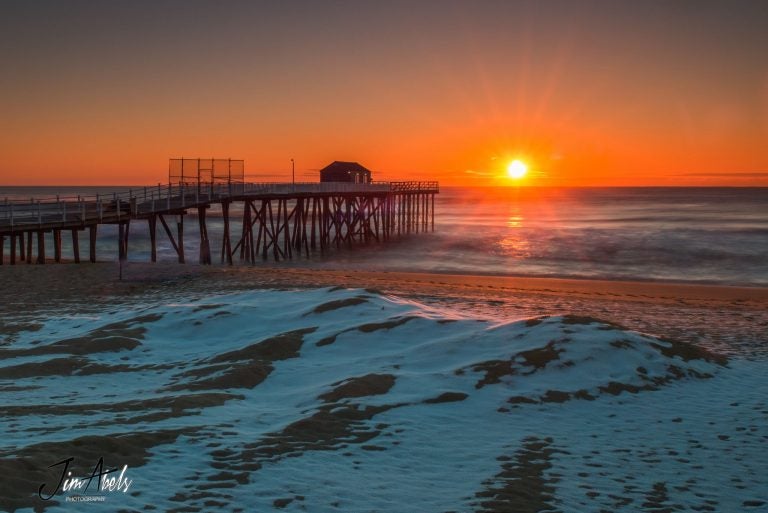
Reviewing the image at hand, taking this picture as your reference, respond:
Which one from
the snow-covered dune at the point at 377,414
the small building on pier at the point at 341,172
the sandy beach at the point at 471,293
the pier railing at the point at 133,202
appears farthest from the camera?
→ the small building on pier at the point at 341,172

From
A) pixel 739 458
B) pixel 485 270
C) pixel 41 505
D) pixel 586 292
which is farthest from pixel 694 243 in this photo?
pixel 41 505

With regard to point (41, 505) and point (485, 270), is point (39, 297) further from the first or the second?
point (485, 270)

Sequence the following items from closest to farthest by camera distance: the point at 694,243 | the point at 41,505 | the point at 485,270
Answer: the point at 41,505, the point at 485,270, the point at 694,243

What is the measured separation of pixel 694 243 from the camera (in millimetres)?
54531

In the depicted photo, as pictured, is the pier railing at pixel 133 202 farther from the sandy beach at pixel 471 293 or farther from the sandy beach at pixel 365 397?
the sandy beach at pixel 365 397

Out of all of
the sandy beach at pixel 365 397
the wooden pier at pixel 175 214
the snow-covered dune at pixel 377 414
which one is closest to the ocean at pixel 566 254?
the wooden pier at pixel 175 214

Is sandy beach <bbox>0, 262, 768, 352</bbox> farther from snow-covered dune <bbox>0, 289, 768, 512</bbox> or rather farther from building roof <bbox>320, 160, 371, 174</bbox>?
building roof <bbox>320, 160, 371, 174</bbox>

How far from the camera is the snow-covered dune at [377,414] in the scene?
23.3ft

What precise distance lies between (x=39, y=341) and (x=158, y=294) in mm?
6846

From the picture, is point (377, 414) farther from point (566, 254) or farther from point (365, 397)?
point (566, 254)

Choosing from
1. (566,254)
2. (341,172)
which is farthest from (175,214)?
(341,172)

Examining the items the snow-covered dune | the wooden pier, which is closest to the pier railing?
the wooden pier

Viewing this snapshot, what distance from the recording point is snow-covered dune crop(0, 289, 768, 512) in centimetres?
711

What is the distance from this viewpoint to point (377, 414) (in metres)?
9.52
